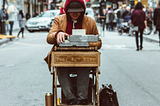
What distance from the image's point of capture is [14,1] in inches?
1374

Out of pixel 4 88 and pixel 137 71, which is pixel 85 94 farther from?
pixel 137 71

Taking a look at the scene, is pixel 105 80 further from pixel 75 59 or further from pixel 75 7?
pixel 75 59

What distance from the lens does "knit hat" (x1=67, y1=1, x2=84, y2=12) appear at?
3.68 meters

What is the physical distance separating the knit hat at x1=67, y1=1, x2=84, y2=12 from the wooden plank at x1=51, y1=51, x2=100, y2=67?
2.06ft

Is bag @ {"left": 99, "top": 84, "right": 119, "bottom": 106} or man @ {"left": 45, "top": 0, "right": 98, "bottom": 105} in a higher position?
man @ {"left": 45, "top": 0, "right": 98, "bottom": 105}

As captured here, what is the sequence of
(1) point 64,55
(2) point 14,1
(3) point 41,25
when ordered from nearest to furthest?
(1) point 64,55 < (3) point 41,25 < (2) point 14,1

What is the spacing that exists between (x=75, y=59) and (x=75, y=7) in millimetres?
713

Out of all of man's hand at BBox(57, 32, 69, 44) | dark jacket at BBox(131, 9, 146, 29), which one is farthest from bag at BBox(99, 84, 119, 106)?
dark jacket at BBox(131, 9, 146, 29)

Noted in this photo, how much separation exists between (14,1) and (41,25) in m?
12.0

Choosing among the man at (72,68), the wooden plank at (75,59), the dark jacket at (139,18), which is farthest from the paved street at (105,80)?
the dark jacket at (139,18)

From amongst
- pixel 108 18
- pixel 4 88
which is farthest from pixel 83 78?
pixel 108 18

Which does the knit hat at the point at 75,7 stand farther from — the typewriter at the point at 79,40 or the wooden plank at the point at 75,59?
the wooden plank at the point at 75,59

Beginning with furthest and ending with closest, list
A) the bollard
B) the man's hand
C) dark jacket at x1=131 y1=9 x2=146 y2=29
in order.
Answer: dark jacket at x1=131 y1=9 x2=146 y2=29 < the bollard < the man's hand

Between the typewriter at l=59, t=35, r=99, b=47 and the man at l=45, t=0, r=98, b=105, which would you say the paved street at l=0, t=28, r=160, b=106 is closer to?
the man at l=45, t=0, r=98, b=105
